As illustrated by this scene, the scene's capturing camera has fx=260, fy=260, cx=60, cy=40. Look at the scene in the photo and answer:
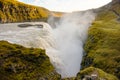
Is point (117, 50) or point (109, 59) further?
point (117, 50)

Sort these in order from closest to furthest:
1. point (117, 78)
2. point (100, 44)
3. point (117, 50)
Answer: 1. point (117, 78)
2. point (117, 50)
3. point (100, 44)

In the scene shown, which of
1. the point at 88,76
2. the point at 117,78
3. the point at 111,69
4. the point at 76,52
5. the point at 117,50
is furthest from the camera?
the point at 76,52

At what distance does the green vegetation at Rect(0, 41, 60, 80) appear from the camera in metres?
46.1

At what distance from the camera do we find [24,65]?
48.5m

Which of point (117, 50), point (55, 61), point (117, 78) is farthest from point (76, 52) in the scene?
point (117, 78)

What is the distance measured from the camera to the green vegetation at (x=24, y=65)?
46094 mm

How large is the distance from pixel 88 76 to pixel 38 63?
14419mm

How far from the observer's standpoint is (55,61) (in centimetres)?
7125

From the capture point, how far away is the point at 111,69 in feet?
162

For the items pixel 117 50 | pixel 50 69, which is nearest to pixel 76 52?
pixel 117 50

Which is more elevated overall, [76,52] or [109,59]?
[109,59]

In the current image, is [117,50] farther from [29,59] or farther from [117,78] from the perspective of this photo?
[29,59]

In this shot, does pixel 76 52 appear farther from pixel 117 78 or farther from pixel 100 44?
pixel 117 78

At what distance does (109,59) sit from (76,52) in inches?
1288
